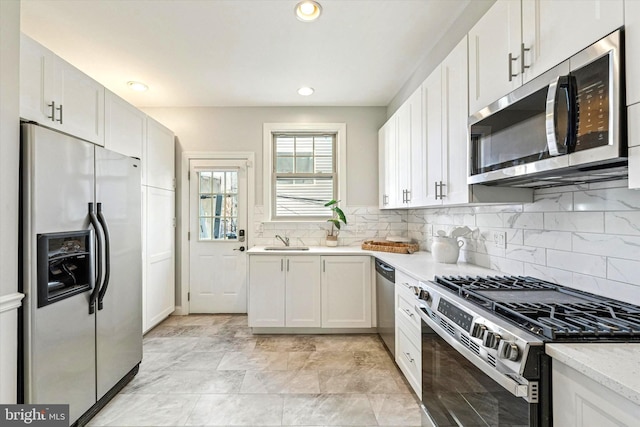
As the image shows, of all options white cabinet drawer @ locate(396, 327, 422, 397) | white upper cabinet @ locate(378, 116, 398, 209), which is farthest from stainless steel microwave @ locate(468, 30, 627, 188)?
white upper cabinet @ locate(378, 116, 398, 209)

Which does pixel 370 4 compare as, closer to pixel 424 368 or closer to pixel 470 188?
pixel 470 188

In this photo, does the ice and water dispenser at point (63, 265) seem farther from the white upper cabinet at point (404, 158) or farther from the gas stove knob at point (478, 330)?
the white upper cabinet at point (404, 158)

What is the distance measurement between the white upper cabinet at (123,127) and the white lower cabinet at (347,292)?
7.28 feet

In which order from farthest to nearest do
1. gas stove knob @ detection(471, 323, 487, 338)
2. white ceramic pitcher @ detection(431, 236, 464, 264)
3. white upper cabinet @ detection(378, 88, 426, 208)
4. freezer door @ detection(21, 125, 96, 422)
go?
white upper cabinet @ detection(378, 88, 426, 208)
white ceramic pitcher @ detection(431, 236, 464, 264)
freezer door @ detection(21, 125, 96, 422)
gas stove knob @ detection(471, 323, 487, 338)

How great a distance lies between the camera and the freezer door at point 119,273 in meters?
1.96

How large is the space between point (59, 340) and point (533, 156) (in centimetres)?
246

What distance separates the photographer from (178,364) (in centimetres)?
259

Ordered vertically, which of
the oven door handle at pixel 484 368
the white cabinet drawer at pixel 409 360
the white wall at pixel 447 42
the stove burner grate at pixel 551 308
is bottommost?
the white cabinet drawer at pixel 409 360

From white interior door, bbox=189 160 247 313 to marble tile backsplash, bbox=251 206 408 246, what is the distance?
0.24m

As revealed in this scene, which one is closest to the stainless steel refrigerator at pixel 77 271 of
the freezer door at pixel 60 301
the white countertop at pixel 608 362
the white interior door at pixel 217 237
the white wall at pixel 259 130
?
the freezer door at pixel 60 301

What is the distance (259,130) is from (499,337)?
3559 mm

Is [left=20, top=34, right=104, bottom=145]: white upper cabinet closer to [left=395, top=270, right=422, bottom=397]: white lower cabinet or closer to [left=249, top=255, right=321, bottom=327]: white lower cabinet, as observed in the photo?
[left=249, top=255, right=321, bottom=327]: white lower cabinet

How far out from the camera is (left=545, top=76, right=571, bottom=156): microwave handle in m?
1.00

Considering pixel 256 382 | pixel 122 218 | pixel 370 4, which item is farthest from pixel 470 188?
pixel 122 218
